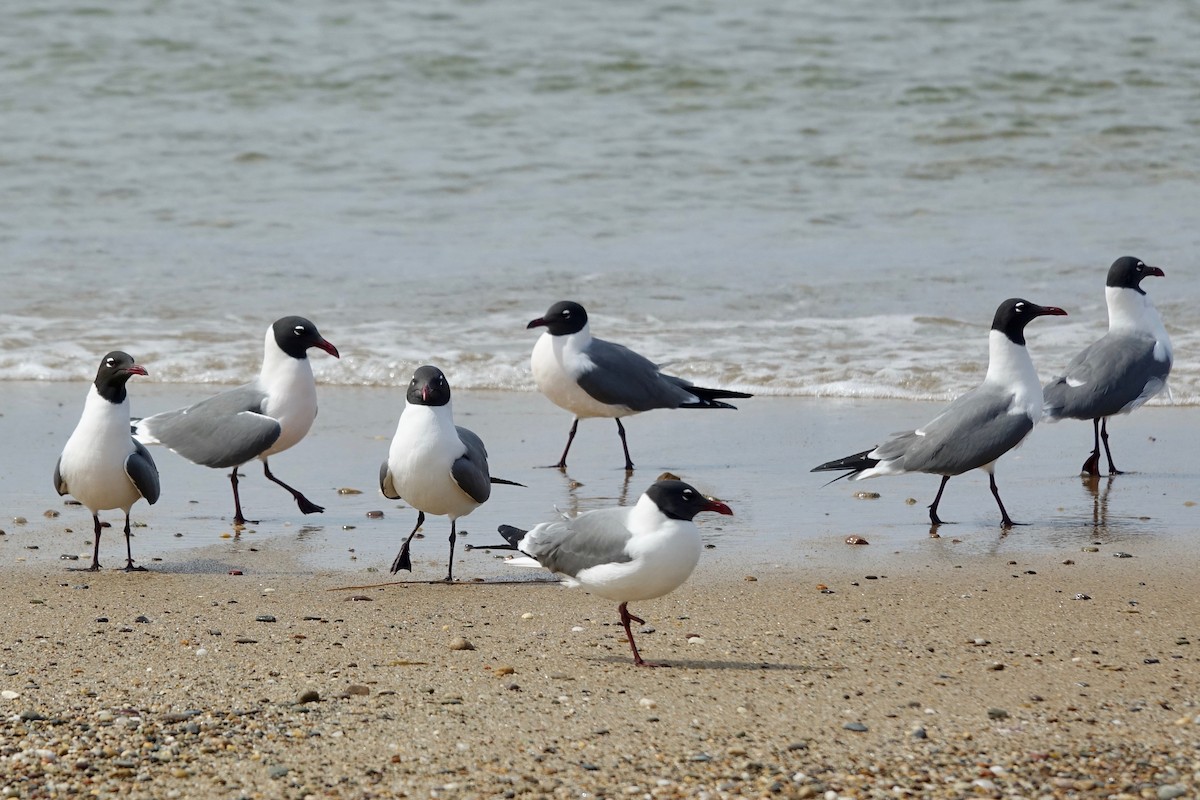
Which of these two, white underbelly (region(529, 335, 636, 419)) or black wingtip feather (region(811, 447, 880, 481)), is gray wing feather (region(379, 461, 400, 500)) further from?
white underbelly (region(529, 335, 636, 419))

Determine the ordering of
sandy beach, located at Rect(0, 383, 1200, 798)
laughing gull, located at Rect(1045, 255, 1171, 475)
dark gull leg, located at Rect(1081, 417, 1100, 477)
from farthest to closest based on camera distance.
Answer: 1. laughing gull, located at Rect(1045, 255, 1171, 475)
2. dark gull leg, located at Rect(1081, 417, 1100, 477)
3. sandy beach, located at Rect(0, 383, 1200, 798)

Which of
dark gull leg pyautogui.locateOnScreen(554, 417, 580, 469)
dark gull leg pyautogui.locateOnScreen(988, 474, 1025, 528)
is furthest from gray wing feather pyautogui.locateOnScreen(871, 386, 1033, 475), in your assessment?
dark gull leg pyautogui.locateOnScreen(554, 417, 580, 469)

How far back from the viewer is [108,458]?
6258 millimetres

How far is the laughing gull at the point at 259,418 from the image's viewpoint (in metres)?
7.38

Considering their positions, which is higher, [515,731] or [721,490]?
[515,731]

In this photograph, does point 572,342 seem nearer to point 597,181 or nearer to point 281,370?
point 281,370

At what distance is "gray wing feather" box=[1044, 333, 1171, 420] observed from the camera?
826cm

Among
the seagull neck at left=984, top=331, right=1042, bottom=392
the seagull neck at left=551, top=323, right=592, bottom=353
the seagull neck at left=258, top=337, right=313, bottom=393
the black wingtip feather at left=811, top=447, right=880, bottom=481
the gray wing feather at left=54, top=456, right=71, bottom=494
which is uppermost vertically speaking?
the seagull neck at left=984, top=331, right=1042, bottom=392

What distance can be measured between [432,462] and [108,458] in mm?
1299

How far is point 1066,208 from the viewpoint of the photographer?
15.1 metres

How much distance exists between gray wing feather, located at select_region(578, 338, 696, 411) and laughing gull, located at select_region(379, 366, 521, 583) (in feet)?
8.43

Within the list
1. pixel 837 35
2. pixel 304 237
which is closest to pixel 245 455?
pixel 304 237

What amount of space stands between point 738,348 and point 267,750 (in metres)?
7.18

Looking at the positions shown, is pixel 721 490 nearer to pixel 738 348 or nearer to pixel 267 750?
pixel 738 348
